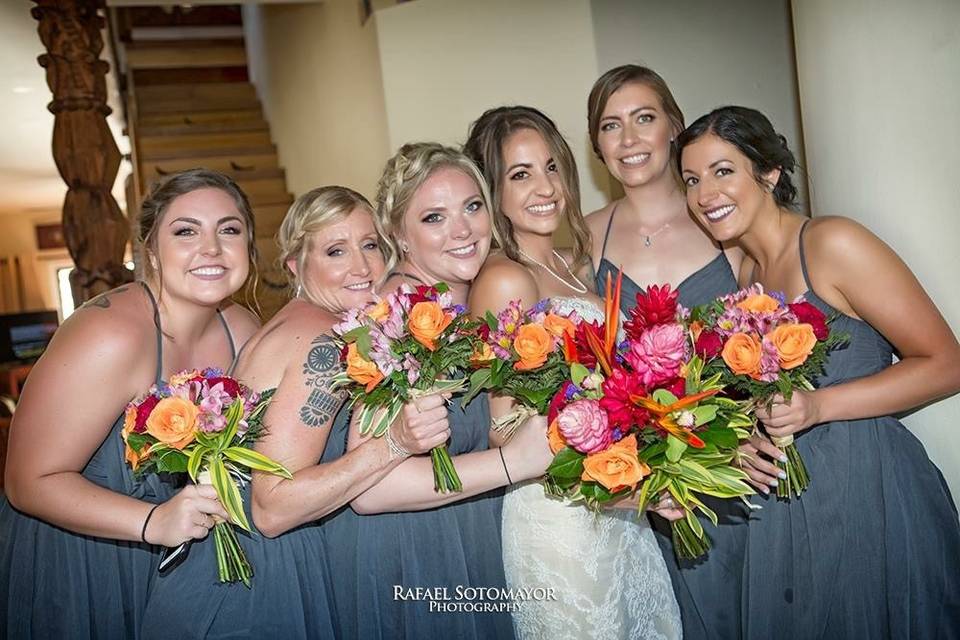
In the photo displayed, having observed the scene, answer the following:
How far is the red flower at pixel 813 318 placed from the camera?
2.18 meters

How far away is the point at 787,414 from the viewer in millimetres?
2281

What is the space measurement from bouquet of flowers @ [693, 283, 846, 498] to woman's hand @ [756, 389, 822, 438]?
1.5 inches

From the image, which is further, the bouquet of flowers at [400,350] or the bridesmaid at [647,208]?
the bridesmaid at [647,208]

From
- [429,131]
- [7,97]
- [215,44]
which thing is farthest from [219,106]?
[429,131]

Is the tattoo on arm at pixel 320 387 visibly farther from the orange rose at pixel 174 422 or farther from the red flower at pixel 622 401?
the red flower at pixel 622 401

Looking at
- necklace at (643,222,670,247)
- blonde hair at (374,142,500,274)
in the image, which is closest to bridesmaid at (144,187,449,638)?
blonde hair at (374,142,500,274)

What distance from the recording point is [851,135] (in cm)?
280

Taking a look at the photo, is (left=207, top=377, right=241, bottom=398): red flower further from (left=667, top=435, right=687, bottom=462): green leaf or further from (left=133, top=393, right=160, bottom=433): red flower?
(left=667, top=435, right=687, bottom=462): green leaf

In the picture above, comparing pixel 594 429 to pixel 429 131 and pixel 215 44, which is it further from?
pixel 215 44

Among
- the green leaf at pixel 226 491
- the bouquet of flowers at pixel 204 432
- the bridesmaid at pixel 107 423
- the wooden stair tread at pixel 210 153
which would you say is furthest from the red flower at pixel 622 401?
the wooden stair tread at pixel 210 153

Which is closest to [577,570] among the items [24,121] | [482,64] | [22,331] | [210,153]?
[482,64]

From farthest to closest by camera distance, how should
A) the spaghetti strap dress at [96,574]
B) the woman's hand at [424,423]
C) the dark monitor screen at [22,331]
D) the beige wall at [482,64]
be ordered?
the dark monitor screen at [22,331] < the beige wall at [482,64] < the spaghetti strap dress at [96,574] < the woman's hand at [424,423]

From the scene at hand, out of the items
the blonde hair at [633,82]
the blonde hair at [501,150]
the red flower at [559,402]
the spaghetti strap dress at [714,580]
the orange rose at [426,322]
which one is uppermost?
the blonde hair at [633,82]

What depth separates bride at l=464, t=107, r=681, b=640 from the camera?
2359 millimetres
